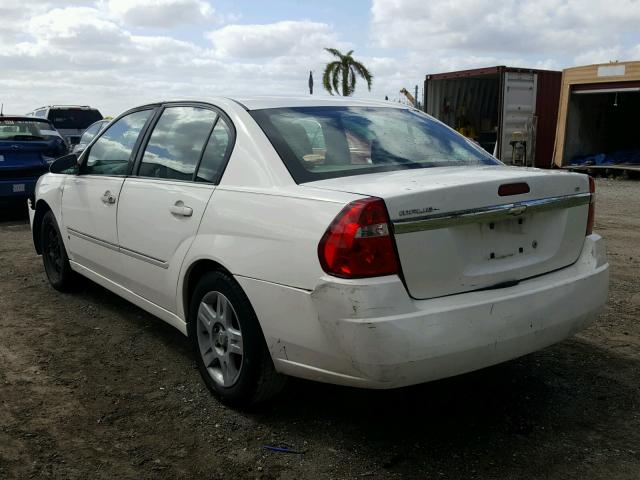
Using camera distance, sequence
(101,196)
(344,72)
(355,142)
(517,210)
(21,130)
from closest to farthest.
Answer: (517,210), (355,142), (101,196), (21,130), (344,72)

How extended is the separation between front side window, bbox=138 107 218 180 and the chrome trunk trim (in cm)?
146

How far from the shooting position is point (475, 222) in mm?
2793

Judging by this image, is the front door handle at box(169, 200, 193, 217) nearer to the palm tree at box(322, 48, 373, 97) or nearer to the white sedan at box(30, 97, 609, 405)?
the white sedan at box(30, 97, 609, 405)

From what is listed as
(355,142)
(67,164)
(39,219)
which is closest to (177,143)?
(355,142)

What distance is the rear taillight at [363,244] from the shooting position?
103 inches

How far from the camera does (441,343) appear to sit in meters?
2.62

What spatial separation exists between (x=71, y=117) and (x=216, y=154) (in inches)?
738

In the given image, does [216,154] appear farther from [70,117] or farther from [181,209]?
[70,117]

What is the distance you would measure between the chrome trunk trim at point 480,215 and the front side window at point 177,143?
4.78ft

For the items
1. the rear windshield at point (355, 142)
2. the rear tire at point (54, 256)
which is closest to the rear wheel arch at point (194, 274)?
the rear windshield at point (355, 142)

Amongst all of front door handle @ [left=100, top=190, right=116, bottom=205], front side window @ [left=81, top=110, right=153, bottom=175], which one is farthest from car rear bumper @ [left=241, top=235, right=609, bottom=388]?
front side window @ [left=81, top=110, right=153, bottom=175]

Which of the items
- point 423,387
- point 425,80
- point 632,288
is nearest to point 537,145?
point 425,80

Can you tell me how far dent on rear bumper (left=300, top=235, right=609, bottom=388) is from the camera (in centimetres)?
257

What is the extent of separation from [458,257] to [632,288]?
134 inches
